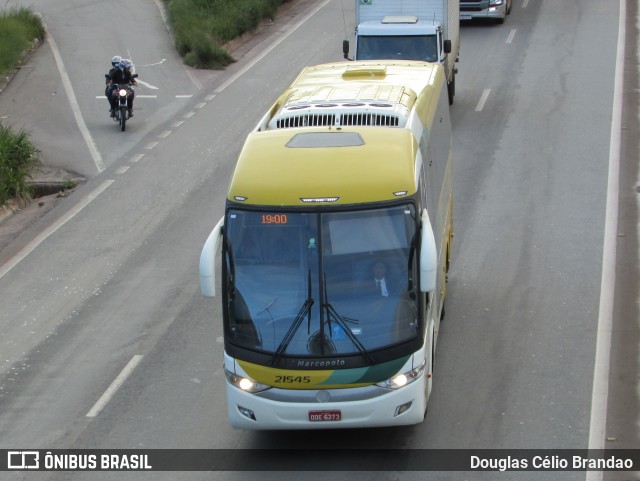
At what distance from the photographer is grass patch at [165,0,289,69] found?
106 feet

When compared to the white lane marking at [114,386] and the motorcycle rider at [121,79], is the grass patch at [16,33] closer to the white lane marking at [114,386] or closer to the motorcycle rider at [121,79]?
the motorcycle rider at [121,79]

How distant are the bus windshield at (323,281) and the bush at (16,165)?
11717mm

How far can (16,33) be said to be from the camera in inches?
1302

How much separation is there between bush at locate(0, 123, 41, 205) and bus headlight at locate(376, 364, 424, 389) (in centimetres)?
1254

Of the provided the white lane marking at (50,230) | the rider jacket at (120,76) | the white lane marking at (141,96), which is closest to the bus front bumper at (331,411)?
the white lane marking at (50,230)

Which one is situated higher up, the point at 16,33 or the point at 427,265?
the point at 427,265

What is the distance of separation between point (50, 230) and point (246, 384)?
9.88m

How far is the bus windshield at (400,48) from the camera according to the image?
2562 centimetres

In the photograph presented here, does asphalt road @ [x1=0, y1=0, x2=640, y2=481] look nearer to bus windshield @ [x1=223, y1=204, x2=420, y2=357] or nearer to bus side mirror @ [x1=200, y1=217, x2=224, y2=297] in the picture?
bus windshield @ [x1=223, y1=204, x2=420, y2=357]

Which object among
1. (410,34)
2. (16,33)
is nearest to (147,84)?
(16,33)

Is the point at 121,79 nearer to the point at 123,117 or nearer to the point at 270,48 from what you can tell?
the point at 123,117

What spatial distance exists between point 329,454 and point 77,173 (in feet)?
42.6

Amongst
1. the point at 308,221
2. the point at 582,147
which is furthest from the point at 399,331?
the point at 582,147

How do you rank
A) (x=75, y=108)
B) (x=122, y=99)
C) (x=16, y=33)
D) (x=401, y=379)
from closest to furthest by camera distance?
(x=401, y=379) → (x=122, y=99) → (x=75, y=108) → (x=16, y=33)
